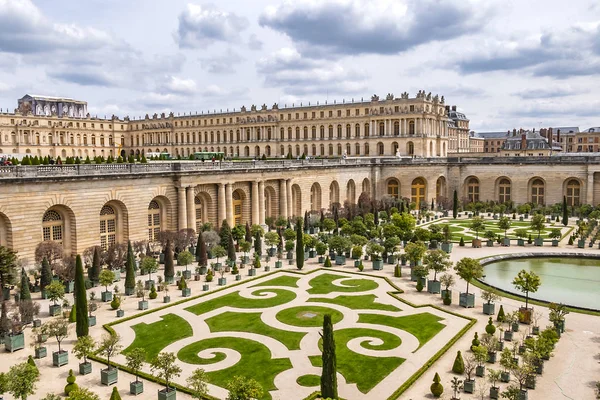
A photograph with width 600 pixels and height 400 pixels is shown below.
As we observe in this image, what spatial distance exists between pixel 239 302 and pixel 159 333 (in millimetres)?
5843

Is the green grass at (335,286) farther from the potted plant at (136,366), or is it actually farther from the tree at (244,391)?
the tree at (244,391)

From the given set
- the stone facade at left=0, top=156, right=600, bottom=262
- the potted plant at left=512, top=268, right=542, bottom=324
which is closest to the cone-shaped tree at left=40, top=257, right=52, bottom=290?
the stone facade at left=0, top=156, right=600, bottom=262

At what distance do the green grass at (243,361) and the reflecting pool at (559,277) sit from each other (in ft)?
56.2

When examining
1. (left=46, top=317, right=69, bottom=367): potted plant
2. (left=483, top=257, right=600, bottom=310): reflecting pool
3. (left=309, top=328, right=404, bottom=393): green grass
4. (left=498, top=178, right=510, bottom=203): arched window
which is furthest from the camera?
(left=498, top=178, right=510, bottom=203): arched window

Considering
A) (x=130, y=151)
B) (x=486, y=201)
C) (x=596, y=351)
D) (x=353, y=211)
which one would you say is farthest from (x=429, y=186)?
(x=130, y=151)

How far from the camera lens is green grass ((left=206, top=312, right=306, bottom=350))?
23.1m

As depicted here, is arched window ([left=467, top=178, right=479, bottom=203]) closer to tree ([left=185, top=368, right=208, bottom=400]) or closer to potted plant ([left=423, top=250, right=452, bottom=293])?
potted plant ([left=423, top=250, right=452, bottom=293])

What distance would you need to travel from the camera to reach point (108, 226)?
40.1 m

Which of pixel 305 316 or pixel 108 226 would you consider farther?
pixel 108 226

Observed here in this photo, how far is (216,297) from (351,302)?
8067 mm

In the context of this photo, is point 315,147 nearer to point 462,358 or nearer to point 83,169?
point 83,169

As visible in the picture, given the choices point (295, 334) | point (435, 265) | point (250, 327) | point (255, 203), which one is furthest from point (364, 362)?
point (255, 203)

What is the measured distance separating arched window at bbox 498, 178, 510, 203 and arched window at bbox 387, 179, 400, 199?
562 inches

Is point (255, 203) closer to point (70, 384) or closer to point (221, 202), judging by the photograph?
point (221, 202)
